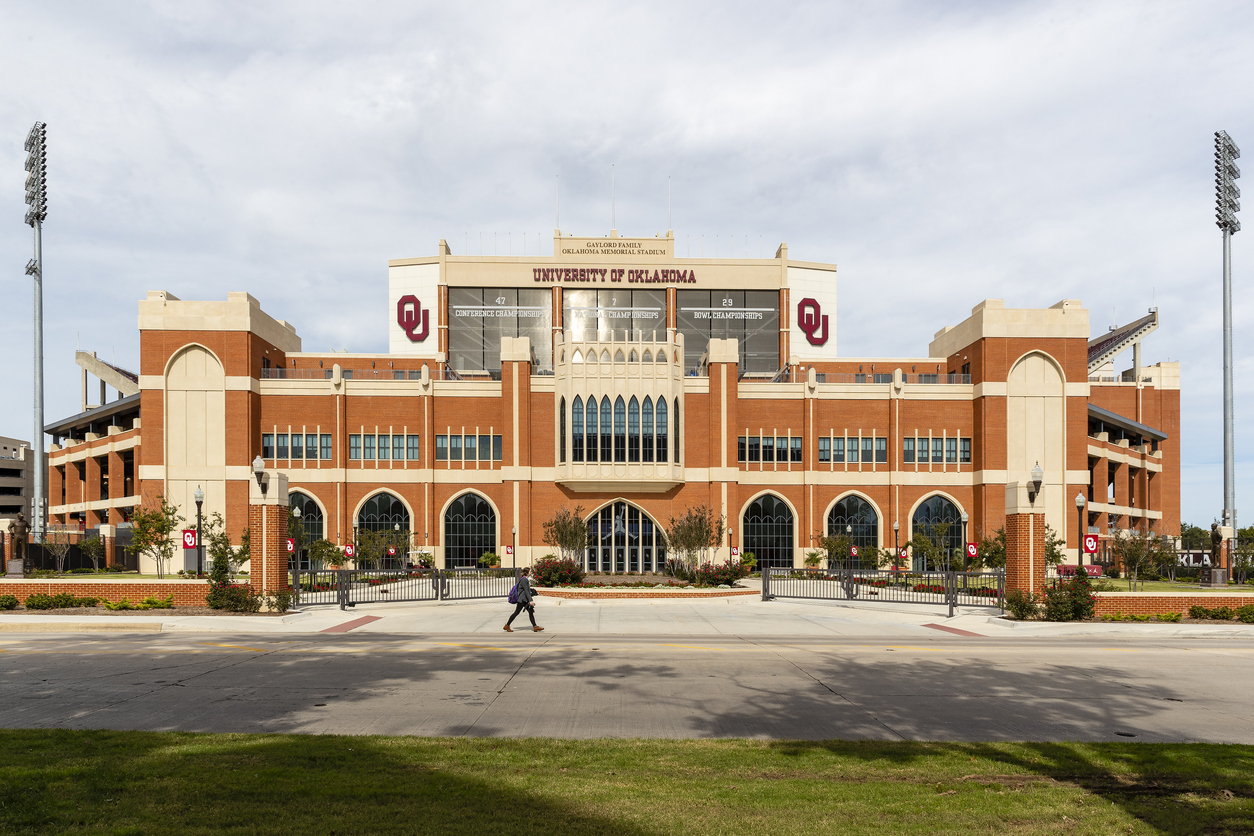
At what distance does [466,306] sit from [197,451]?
26223mm

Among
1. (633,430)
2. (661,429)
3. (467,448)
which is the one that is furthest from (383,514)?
(661,429)

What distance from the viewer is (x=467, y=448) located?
54469 mm

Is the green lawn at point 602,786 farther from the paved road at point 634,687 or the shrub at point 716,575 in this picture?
the shrub at point 716,575

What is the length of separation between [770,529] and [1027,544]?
28244mm

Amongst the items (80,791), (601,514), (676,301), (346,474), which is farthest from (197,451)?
(80,791)

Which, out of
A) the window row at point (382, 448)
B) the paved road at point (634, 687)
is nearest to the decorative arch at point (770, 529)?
the window row at point (382, 448)

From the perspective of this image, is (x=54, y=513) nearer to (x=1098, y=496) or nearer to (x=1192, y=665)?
(x=1192, y=665)

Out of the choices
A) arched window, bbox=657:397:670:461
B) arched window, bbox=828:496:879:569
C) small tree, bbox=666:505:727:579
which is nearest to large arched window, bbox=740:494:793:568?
arched window, bbox=828:496:879:569

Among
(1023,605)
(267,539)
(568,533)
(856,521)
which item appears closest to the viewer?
(1023,605)

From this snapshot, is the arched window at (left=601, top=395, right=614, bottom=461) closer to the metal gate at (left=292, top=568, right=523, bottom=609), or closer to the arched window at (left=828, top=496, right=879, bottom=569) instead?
the metal gate at (left=292, top=568, right=523, bottom=609)

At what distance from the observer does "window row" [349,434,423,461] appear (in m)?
54.0

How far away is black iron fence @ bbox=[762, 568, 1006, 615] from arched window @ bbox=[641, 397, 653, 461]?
1293 cm

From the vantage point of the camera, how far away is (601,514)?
53.0 metres

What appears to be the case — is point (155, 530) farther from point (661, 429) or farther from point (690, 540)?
point (661, 429)
